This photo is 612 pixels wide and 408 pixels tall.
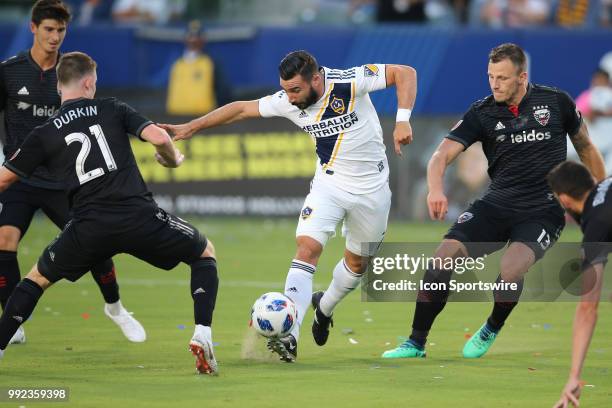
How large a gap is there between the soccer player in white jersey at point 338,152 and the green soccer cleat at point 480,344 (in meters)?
1.13

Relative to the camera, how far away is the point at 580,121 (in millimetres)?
9555

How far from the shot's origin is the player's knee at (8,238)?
1012cm

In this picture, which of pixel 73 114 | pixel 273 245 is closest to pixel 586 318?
pixel 73 114

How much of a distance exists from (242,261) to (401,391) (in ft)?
27.7

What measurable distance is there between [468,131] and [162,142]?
8.68 feet

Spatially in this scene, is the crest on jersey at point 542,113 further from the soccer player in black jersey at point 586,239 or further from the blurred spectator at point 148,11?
the blurred spectator at point 148,11

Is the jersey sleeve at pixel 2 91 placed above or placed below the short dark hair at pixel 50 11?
below

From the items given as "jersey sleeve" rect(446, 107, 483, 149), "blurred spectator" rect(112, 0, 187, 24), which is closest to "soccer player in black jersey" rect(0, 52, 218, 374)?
"jersey sleeve" rect(446, 107, 483, 149)

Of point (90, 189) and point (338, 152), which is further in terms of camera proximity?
point (338, 152)

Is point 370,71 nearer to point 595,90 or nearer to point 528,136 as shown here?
point 528,136

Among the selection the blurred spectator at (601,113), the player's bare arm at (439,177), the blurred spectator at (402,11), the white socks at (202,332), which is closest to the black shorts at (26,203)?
the white socks at (202,332)

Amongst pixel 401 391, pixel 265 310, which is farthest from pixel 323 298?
pixel 401 391

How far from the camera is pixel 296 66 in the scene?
9227mm

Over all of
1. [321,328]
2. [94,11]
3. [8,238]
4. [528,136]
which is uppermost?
[528,136]
